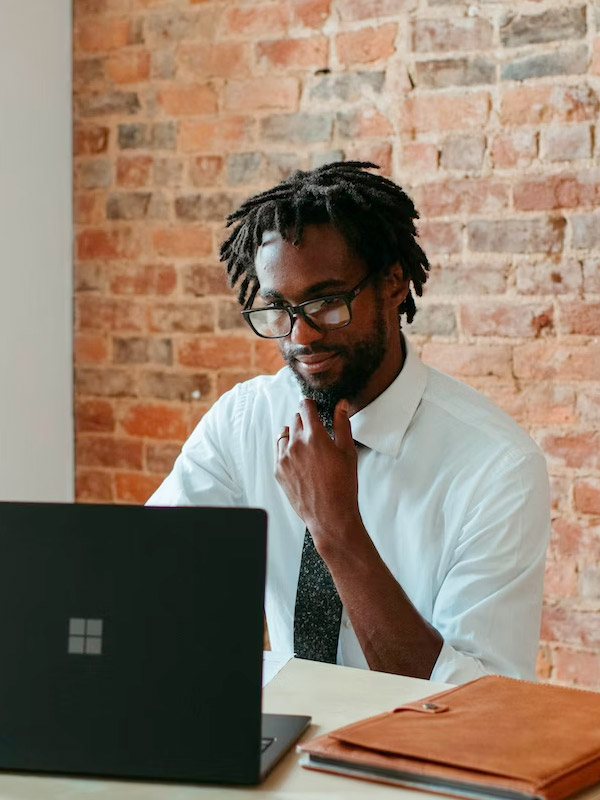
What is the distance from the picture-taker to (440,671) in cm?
151

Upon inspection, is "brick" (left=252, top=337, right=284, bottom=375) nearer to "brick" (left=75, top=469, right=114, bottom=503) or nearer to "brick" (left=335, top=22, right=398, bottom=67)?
"brick" (left=75, top=469, right=114, bottom=503)

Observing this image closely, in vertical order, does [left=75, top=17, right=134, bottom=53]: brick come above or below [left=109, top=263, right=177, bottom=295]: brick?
above

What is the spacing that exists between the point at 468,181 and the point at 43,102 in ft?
4.11

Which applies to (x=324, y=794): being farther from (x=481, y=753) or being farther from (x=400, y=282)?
(x=400, y=282)

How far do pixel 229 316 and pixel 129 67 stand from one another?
2.49 feet

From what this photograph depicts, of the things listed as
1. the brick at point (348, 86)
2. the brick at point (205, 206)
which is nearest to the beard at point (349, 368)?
the brick at point (348, 86)

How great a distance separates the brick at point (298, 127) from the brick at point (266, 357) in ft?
1.68

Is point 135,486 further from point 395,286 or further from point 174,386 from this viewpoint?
point 395,286

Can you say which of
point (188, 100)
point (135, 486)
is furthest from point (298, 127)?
point (135, 486)

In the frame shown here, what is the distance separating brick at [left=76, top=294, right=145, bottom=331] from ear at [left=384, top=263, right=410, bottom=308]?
124cm

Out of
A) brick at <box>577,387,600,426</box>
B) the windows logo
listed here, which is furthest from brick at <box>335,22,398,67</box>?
the windows logo

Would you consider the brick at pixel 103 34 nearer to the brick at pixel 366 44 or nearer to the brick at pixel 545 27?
the brick at pixel 366 44

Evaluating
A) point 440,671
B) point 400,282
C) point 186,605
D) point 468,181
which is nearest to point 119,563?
point 186,605

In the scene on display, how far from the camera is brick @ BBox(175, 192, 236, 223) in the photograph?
9.45 ft
